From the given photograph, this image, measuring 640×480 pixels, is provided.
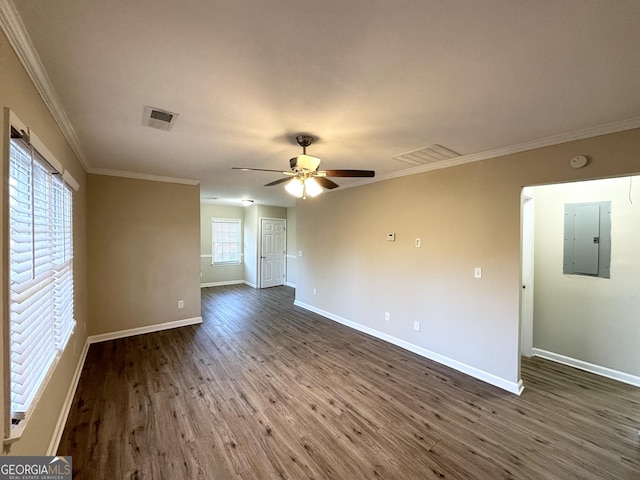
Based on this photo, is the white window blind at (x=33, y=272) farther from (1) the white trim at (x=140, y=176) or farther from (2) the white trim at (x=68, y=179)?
(1) the white trim at (x=140, y=176)

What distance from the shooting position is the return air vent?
2.81 meters

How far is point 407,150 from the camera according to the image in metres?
2.87

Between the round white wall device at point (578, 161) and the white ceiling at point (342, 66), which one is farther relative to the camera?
the round white wall device at point (578, 161)

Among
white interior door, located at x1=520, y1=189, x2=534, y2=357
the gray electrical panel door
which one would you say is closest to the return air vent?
white interior door, located at x1=520, y1=189, x2=534, y2=357

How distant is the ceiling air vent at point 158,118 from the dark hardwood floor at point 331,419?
2.48 meters

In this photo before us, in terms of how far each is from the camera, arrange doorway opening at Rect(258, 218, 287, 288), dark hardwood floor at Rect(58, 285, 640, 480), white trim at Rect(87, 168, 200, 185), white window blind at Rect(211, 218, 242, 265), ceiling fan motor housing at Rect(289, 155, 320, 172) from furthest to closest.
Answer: white window blind at Rect(211, 218, 242, 265) → doorway opening at Rect(258, 218, 287, 288) → white trim at Rect(87, 168, 200, 185) → ceiling fan motor housing at Rect(289, 155, 320, 172) → dark hardwood floor at Rect(58, 285, 640, 480)

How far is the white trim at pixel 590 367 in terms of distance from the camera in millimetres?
2924

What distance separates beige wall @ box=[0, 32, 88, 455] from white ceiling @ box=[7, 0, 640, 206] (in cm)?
16

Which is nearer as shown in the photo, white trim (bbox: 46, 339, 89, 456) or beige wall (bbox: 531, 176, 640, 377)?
white trim (bbox: 46, 339, 89, 456)

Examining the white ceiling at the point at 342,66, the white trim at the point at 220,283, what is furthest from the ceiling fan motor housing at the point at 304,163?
the white trim at the point at 220,283

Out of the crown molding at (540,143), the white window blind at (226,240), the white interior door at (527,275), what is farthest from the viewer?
the white window blind at (226,240)

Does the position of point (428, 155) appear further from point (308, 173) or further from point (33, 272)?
point (33, 272)

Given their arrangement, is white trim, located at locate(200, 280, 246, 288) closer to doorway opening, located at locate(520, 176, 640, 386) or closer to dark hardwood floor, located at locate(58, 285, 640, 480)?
dark hardwood floor, located at locate(58, 285, 640, 480)

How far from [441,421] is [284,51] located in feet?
9.67
